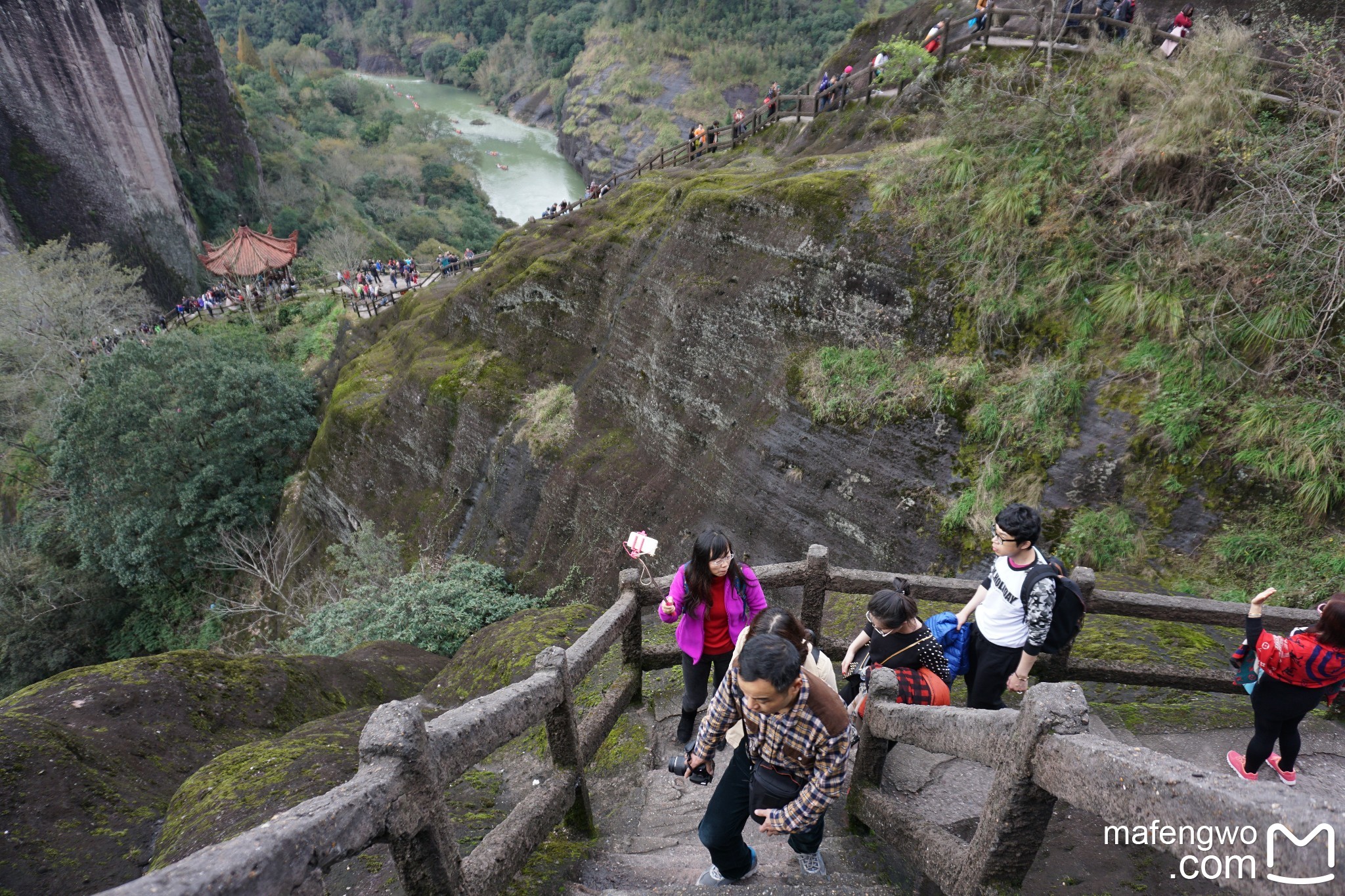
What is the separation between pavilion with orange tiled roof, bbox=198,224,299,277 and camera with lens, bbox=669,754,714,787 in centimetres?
3903

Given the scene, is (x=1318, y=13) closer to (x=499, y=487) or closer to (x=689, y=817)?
(x=689, y=817)

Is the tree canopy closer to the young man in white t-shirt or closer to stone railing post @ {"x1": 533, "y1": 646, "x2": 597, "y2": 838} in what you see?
stone railing post @ {"x1": 533, "y1": 646, "x2": 597, "y2": 838}

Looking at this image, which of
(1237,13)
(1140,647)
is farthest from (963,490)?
(1237,13)

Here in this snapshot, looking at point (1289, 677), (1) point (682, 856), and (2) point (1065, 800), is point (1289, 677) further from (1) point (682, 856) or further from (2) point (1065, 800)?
(1) point (682, 856)

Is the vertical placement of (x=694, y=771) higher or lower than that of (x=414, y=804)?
lower

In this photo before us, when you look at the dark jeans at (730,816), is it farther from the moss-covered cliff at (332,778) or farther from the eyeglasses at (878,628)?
the moss-covered cliff at (332,778)

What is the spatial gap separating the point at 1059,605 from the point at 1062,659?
1.03 metres

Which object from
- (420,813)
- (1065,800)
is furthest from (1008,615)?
(420,813)

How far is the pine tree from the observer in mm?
59031

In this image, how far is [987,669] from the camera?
150 inches

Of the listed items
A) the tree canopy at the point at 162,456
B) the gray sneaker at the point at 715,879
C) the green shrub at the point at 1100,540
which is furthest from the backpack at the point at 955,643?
the tree canopy at the point at 162,456

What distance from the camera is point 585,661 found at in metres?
3.84

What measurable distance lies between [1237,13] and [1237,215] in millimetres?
5772

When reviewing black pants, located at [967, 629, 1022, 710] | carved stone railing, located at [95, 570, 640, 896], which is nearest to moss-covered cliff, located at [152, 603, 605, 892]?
carved stone railing, located at [95, 570, 640, 896]
